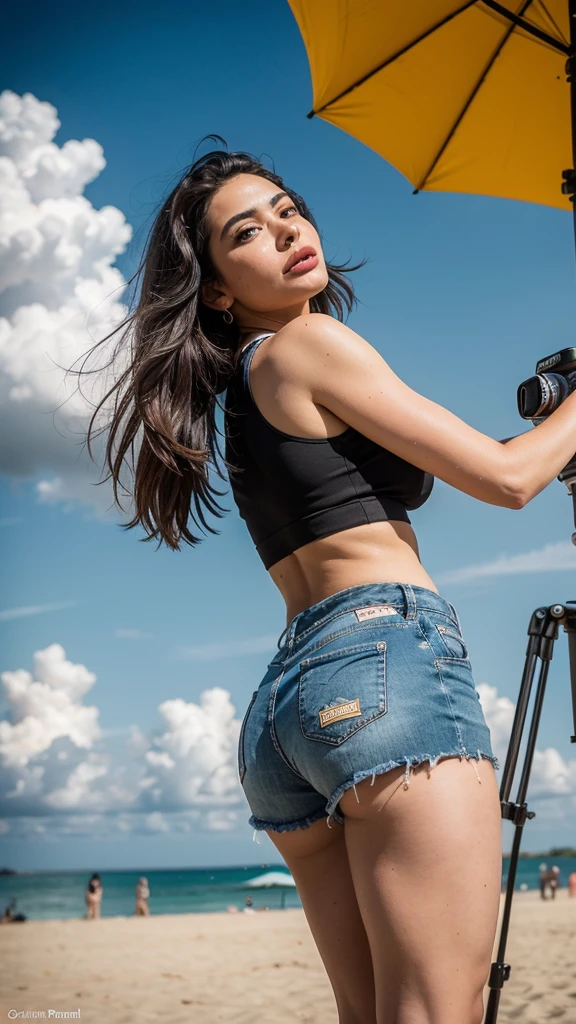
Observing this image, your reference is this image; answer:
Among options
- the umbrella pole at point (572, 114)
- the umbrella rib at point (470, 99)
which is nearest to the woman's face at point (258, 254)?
the umbrella pole at point (572, 114)

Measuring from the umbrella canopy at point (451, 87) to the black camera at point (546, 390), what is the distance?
57.6 inches

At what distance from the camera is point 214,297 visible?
170 cm

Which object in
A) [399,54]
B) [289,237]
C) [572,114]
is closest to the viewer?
[289,237]

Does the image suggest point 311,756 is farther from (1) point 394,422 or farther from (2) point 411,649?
(1) point 394,422

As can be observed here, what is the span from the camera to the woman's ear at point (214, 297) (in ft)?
5.56

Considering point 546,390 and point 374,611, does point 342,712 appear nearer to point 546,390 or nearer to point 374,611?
point 374,611

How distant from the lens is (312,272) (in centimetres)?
162

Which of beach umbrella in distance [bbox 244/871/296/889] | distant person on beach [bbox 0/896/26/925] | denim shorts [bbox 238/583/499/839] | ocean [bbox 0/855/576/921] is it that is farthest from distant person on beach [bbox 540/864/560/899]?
denim shorts [bbox 238/583/499/839]

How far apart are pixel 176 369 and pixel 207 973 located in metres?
9.40

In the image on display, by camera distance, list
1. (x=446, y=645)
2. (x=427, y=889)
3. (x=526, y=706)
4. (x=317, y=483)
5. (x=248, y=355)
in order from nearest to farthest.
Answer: (x=427, y=889)
(x=446, y=645)
(x=317, y=483)
(x=248, y=355)
(x=526, y=706)

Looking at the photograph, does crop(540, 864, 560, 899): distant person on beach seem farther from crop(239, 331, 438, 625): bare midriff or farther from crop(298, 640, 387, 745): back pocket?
crop(298, 640, 387, 745): back pocket

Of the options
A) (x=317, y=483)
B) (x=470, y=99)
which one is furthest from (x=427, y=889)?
(x=470, y=99)

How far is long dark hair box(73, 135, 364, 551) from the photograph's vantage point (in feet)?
5.25

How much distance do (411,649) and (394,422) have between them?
13.6 inches
